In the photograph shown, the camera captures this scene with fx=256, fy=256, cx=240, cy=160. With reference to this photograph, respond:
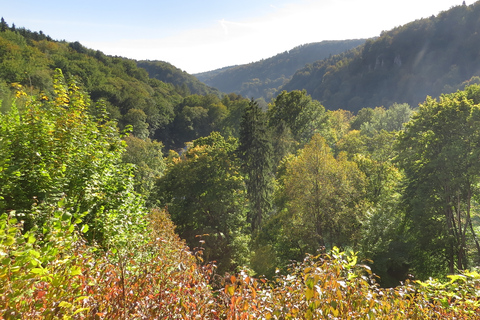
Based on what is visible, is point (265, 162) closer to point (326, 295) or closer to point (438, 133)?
point (438, 133)

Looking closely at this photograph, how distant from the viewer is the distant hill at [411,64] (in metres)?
143

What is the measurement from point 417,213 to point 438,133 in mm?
5007

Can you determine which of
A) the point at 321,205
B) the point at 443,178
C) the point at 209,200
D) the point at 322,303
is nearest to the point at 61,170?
the point at 322,303

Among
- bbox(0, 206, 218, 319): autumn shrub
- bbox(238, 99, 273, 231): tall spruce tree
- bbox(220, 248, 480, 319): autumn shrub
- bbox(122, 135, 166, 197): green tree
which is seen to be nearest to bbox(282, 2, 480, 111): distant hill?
bbox(122, 135, 166, 197): green tree

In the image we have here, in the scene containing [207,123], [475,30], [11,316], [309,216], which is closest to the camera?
[11,316]

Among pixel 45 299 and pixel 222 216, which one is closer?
pixel 45 299

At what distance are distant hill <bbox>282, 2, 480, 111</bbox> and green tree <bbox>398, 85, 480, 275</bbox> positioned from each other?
154 m

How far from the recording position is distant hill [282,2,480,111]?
469 feet

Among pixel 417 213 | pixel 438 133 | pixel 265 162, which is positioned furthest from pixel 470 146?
pixel 265 162

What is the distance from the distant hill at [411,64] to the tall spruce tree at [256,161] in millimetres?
152839

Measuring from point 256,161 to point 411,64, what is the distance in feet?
603

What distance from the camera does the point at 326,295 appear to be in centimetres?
342

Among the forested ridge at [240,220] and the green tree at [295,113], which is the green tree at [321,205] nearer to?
the forested ridge at [240,220]

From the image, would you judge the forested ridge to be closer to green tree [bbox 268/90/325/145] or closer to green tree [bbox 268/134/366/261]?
green tree [bbox 268/134/366/261]
